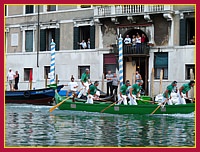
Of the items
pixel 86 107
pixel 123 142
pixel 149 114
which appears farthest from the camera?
pixel 86 107

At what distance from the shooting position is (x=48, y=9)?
31.1 m

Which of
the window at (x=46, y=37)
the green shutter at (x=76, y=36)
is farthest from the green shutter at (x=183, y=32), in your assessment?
the window at (x=46, y=37)

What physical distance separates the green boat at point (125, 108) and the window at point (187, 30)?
729cm

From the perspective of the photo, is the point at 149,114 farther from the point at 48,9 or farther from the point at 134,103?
the point at 48,9

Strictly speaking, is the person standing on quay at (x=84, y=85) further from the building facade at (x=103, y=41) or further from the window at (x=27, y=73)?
the window at (x=27, y=73)

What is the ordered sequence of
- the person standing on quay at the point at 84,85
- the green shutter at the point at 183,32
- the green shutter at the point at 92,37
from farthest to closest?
the green shutter at the point at 92,37, the green shutter at the point at 183,32, the person standing on quay at the point at 84,85

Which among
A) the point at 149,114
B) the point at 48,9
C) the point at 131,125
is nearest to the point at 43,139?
the point at 131,125

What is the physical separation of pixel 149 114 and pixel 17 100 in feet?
31.0

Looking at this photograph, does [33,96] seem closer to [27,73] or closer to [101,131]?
[27,73]

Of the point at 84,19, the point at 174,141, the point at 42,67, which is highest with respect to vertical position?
the point at 84,19

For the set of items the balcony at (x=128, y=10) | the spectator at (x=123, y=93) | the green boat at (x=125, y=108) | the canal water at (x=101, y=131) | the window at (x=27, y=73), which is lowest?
the canal water at (x=101, y=131)

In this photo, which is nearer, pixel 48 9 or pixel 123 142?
pixel 123 142

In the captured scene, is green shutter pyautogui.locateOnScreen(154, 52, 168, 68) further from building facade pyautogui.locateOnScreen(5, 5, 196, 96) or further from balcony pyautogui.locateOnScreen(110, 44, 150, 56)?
balcony pyautogui.locateOnScreen(110, 44, 150, 56)

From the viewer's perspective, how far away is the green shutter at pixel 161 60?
26797 mm
